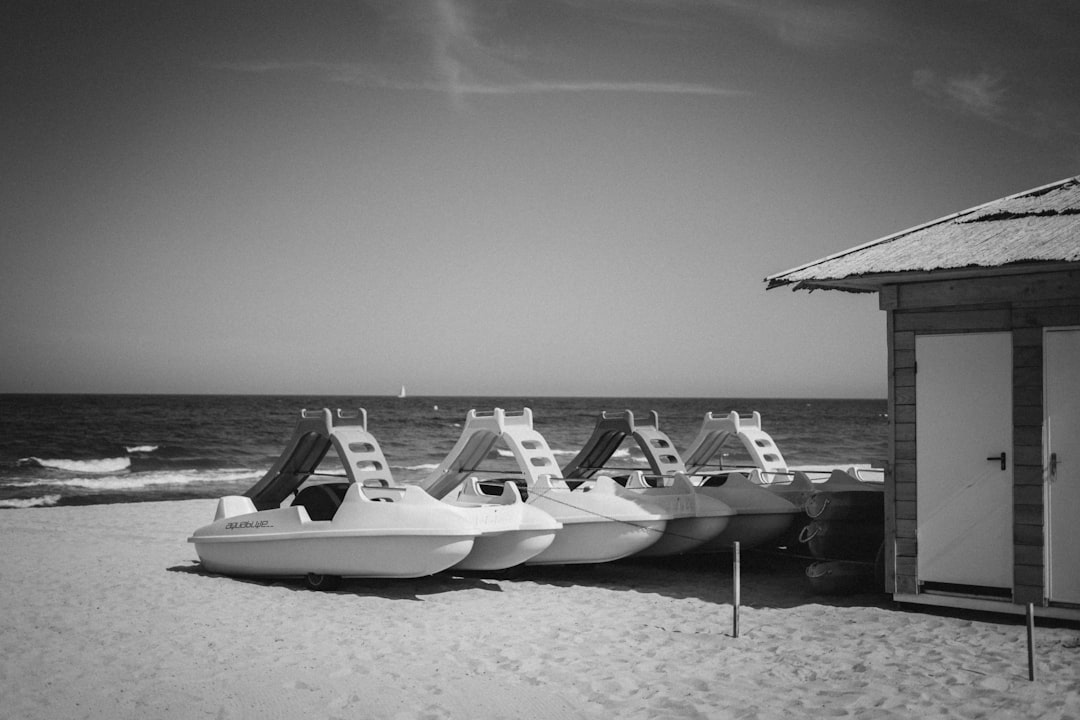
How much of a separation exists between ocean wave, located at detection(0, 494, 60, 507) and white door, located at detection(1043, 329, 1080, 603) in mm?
23807

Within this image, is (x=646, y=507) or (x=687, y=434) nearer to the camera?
(x=646, y=507)

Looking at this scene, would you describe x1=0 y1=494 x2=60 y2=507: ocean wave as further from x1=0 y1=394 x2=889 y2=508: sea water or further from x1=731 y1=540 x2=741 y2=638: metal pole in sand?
x1=731 y1=540 x2=741 y2=638: metal pole in sand

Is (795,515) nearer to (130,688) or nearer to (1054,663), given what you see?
(1054,663)

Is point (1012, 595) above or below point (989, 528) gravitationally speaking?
below

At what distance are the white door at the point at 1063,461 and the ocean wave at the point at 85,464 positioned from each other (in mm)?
31736

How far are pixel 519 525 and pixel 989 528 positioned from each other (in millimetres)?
4434

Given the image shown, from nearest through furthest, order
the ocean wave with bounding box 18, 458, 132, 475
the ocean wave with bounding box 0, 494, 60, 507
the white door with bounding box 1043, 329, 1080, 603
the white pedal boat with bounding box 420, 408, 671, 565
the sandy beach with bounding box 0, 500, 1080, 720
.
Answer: the sandy beach with bounding box 0, 500, 1080, 720 < the white door with bounding box 1043, 329, 1080, 603 < the white pedal boat with bounding box 420, 408, 671, 565 < the ocean wave with bounding box 0, 494, 60, 507 < the ocean wave with bounding box 18, 458, 132, 475

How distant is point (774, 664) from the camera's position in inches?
273

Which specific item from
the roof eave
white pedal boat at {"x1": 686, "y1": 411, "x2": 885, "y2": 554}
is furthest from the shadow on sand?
the roof eave

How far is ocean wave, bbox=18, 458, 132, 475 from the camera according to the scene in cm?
3341

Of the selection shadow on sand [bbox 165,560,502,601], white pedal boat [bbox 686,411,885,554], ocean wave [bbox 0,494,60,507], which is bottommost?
ocean wave [bbox 0,494,60,507]

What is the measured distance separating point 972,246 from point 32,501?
24356 mm

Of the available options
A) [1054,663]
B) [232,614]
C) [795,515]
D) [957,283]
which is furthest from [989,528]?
[232,614]

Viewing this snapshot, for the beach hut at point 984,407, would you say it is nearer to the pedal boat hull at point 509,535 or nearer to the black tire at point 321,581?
the pedal boat hull at point 509,535
